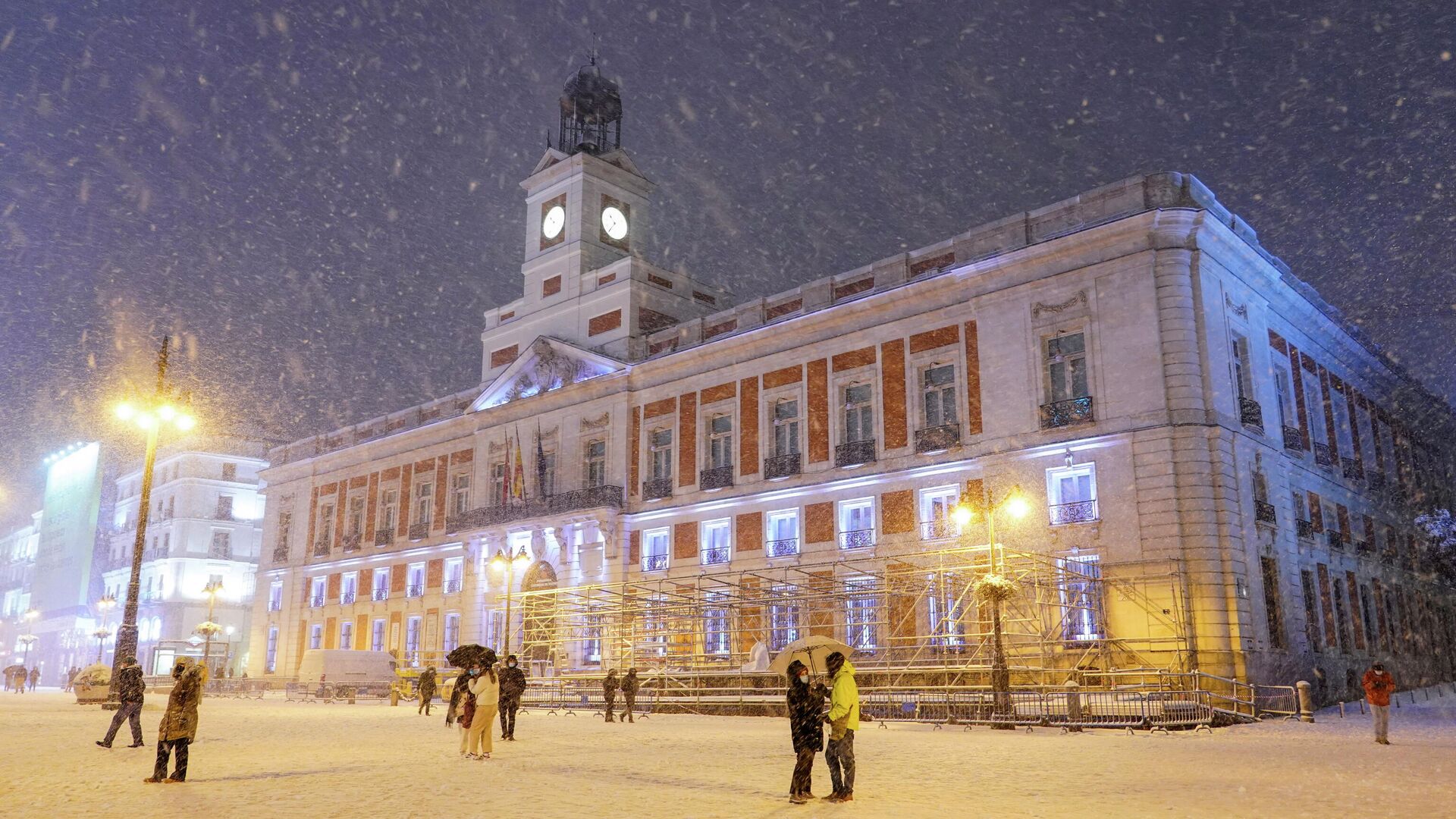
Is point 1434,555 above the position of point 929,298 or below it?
below

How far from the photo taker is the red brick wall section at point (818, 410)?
33.4m

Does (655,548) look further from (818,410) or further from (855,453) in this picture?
(855,453)

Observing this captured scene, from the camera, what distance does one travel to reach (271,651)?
54750 mm

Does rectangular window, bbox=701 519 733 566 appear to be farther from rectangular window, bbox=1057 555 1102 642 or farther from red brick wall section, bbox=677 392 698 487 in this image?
rectangular window, bbox=1057 555 1102 642

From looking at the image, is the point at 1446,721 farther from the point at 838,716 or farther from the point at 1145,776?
the point at 838,716

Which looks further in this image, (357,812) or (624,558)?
(624,558)

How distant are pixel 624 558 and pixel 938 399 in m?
13.0

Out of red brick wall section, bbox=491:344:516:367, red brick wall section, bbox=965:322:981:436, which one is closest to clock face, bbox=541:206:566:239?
red brick wall section, bbox=491:344:516:367

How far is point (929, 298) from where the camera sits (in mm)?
31328

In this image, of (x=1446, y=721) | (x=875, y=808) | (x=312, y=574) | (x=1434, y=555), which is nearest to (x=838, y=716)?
(x=875, y=808)

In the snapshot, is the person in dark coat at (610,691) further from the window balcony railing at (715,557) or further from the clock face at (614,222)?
the clock face at (614,222)

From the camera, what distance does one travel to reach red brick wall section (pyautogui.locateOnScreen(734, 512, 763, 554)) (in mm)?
34406

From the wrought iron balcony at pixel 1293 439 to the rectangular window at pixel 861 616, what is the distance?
11999 millimetres

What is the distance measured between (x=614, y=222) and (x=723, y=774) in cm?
3502
